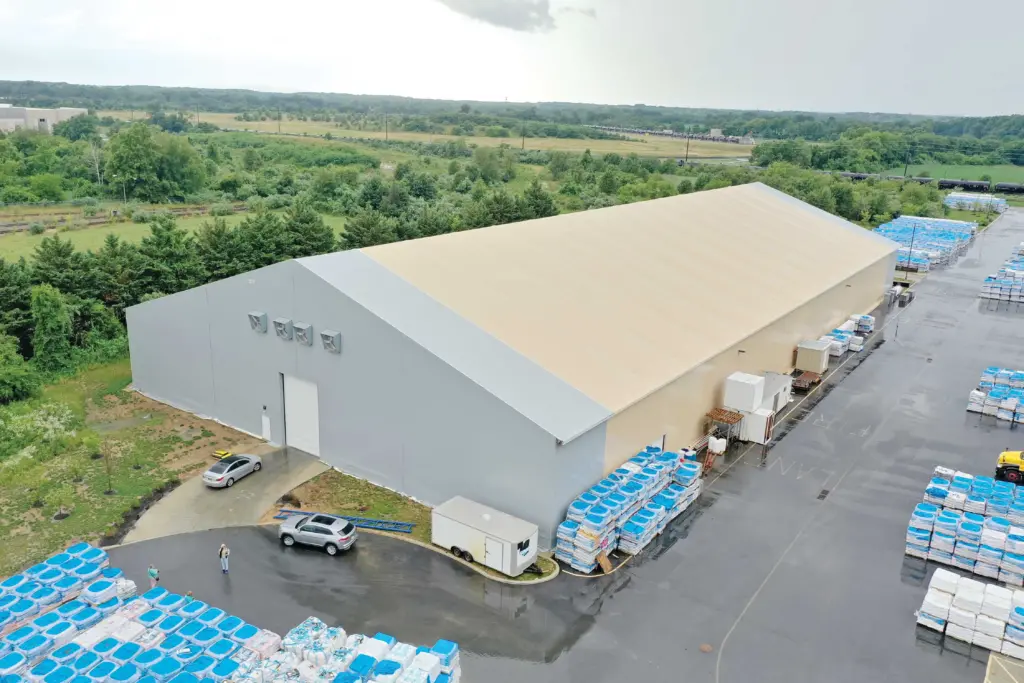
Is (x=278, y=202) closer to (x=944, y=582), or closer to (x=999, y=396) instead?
(x=999, y=396)

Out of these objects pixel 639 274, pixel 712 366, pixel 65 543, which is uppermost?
pixel 639 274

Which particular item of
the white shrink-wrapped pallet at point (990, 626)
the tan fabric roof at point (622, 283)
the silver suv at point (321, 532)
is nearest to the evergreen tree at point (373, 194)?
the tan fabric roof at point (622, 283)

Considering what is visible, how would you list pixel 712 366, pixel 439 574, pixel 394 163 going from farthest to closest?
pixel 394 163, pixel 712 366, pixel 439 574

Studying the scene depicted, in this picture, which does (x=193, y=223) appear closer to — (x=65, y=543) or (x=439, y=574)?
(x=65, y=543)

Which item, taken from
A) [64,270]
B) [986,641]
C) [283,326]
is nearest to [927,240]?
[986,641]

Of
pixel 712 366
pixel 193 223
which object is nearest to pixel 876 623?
pixel 712 366
